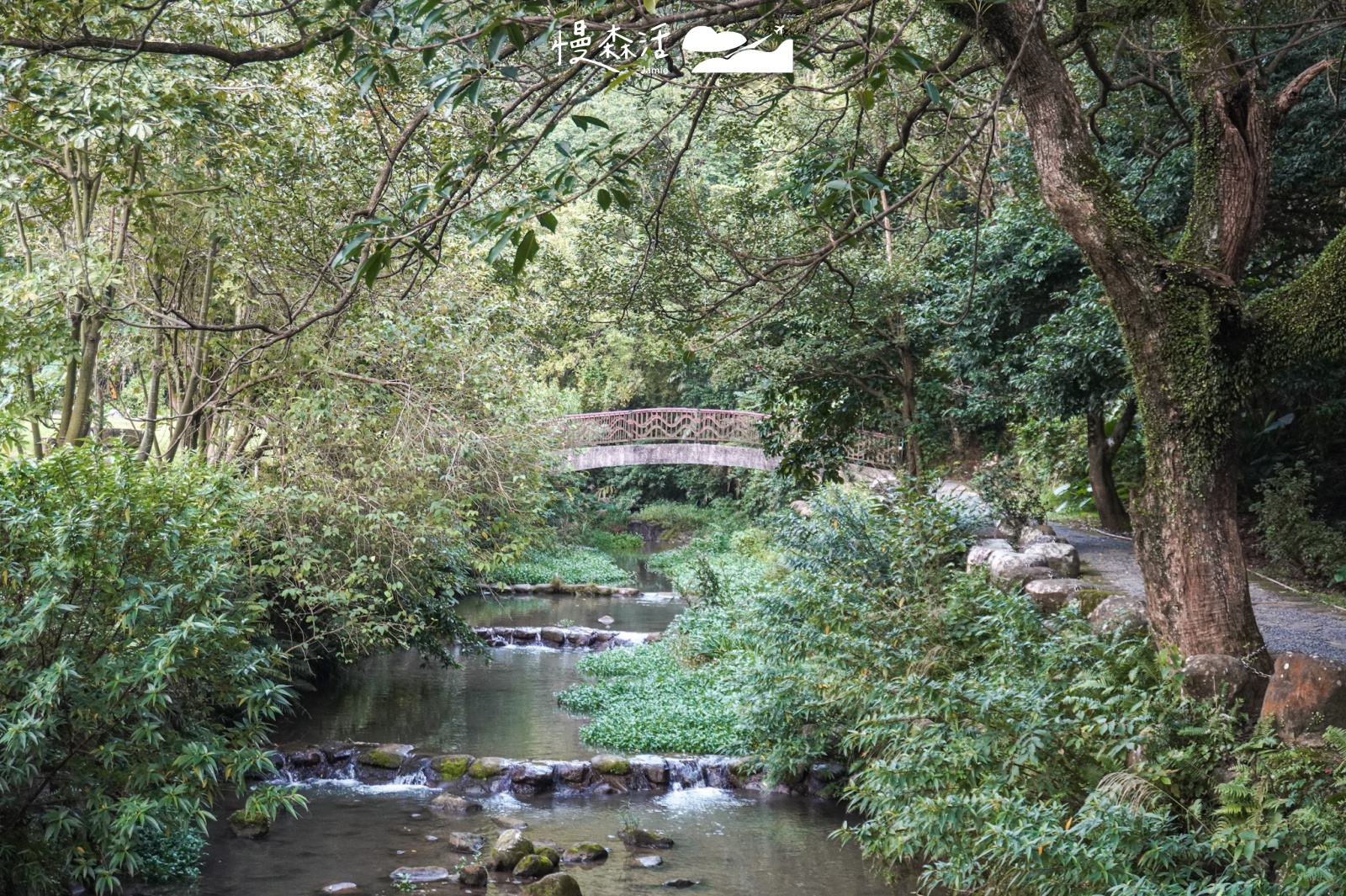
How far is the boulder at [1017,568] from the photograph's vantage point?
26.2 feet

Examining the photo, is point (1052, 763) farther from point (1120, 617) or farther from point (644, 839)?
point (644, 839)

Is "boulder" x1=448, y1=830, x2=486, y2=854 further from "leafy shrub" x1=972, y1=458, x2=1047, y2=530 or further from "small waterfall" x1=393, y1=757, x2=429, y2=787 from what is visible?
"leafy shrub" x1=972, y1=458, x2=1047, y2=530

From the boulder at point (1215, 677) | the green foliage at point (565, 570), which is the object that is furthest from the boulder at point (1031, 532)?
the green foliage at point (565, 570)

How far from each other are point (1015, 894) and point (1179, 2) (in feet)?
14.2

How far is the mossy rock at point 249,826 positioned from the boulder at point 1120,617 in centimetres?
613

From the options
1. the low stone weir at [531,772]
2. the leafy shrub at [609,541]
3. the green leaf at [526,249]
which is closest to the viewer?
the green leaf at [526,249]

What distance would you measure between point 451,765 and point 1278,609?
6.82 meters

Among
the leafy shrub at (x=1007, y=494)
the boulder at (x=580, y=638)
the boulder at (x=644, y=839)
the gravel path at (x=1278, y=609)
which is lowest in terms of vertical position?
the boulder at (x=644, y=839)

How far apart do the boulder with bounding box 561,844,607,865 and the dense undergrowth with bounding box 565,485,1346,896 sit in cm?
171

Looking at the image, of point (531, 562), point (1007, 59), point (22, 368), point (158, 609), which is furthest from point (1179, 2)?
point (531, 562)

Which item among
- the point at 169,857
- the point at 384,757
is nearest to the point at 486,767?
the point at 384,757

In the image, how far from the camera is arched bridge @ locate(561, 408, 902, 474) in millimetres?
23781

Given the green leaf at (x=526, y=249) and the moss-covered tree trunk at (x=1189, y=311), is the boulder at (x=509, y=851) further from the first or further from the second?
the green leaf at (x=526, y=249)

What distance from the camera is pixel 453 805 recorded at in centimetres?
875
